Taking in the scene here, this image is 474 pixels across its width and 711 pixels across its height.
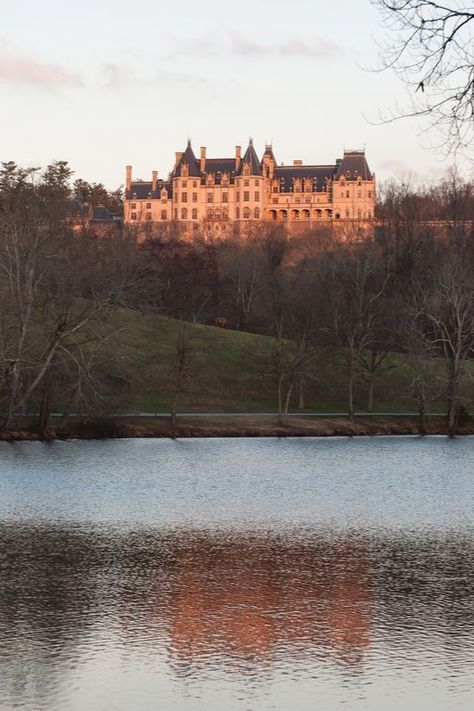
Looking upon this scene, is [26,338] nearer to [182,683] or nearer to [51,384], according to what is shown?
[51,384]

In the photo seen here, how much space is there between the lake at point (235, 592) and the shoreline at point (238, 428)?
1719cm

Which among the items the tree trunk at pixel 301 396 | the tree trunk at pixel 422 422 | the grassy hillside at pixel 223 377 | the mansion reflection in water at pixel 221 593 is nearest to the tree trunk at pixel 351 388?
the tree trunk at pixel 301 396

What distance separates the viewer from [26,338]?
51219 millimetres

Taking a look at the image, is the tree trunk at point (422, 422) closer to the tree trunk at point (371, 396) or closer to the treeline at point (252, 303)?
the treeline at point (252, 303)

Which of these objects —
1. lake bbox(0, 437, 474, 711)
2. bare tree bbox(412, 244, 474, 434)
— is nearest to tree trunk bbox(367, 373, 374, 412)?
bare tree bbox(412, 244, 474, 434)

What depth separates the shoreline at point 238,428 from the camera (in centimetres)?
5375

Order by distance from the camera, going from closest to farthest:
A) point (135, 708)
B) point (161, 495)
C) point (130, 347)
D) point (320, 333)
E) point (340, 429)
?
point (135, 708)
point (161, 495)
point (340, 429)
point (320, 333)
point (130, 347)

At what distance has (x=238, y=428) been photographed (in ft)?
189

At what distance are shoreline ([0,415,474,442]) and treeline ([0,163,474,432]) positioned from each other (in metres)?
0.83

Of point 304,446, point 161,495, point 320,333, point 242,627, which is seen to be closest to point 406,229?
point 320,333

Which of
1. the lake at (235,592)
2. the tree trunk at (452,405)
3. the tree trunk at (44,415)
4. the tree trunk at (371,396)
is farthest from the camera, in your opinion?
the tree trunk at (371,396)

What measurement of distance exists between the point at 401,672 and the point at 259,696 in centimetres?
201

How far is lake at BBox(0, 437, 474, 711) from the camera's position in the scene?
13.6 meters

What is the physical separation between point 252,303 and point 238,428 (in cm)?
4389
